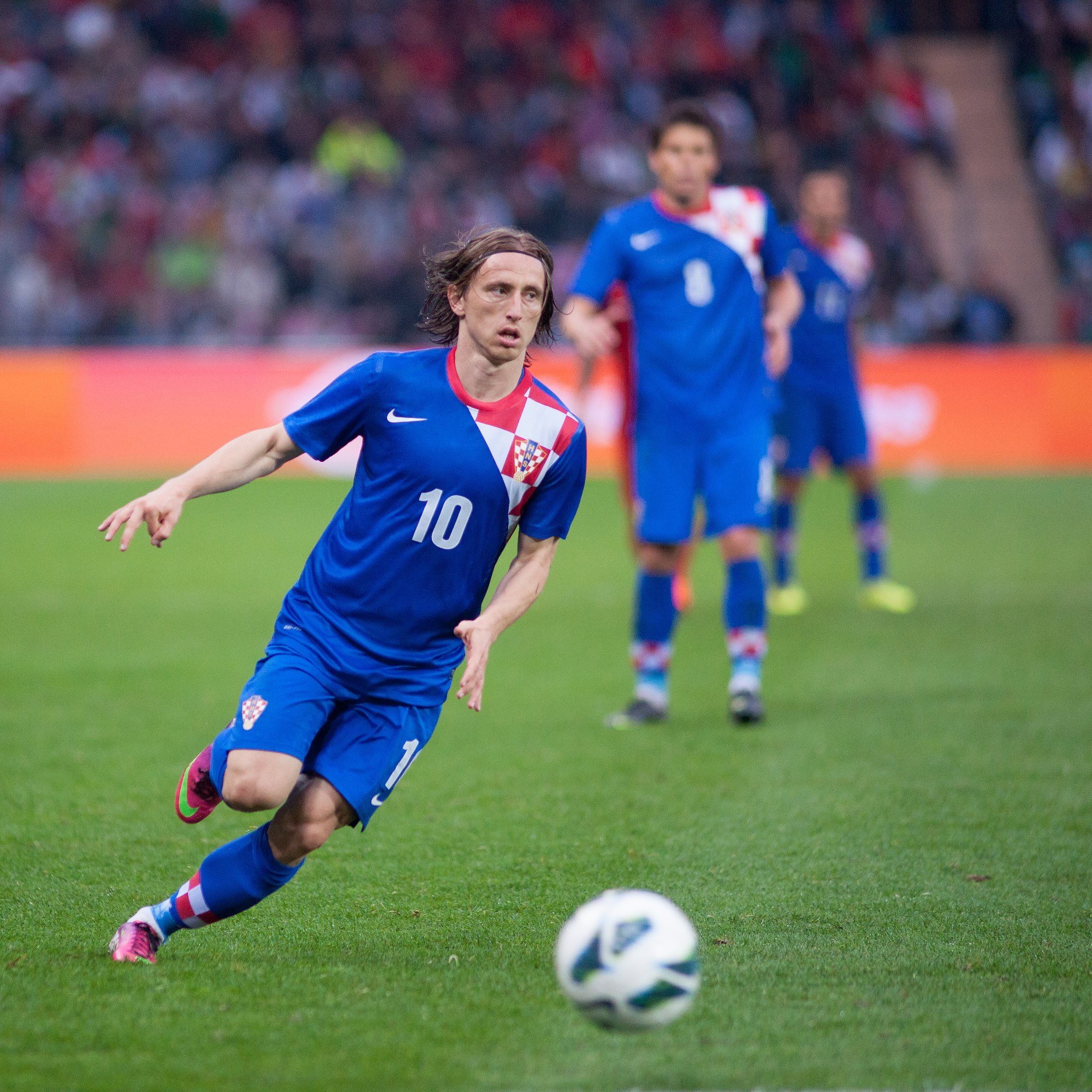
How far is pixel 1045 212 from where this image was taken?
21.3 meters

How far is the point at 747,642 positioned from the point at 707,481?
2.42 feet

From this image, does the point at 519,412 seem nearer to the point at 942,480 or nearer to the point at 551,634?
the point at 551,634

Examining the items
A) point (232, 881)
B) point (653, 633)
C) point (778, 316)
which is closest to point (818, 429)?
point (778, 316)

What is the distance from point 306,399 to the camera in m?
16.6

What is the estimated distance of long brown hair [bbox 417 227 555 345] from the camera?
3961mm

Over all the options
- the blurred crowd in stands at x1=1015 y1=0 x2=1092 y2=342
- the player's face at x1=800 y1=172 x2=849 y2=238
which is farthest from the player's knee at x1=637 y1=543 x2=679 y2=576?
the blurred crowd in stands at x1=1015 y1=0 x2=1092 y2=342

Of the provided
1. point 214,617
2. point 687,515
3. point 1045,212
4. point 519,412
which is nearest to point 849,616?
point 687,515

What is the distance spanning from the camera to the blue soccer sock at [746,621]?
22.1 ft

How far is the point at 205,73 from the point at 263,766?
19.9 metres

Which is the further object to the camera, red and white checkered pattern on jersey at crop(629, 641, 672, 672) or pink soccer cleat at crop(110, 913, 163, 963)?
red and white checkered pattern on jersey at crop(629, 641, 672, 672)

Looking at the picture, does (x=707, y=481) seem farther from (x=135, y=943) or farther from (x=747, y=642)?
(x=135, y=943)

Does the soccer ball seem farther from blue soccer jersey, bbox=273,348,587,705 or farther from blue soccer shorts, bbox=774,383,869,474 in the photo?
blue soccer shorts, bbox=774,383,869,474

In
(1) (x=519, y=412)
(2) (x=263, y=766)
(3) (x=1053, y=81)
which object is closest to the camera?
(2) (x=263, y=766)

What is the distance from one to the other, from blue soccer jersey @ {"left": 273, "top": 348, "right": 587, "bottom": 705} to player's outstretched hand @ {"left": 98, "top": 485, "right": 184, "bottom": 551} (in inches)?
16.4
